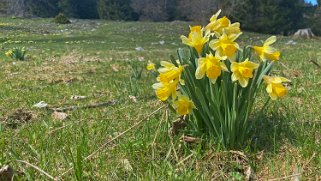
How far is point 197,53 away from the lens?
2.75 meters

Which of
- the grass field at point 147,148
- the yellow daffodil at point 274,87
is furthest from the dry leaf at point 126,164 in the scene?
the yellow daffodil at point 274,87

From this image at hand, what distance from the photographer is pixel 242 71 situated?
8.06 feet

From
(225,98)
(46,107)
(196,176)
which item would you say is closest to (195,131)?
(225,98)

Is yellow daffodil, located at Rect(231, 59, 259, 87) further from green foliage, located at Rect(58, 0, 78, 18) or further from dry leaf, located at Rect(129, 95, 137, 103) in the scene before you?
green foliage, located at Rect(58, 0, 78, 18)

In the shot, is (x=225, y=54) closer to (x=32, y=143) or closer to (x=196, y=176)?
(x=196, y=176)

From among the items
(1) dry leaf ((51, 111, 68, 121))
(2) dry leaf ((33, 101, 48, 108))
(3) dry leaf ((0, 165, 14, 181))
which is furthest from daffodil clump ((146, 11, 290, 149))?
(2) dry leaf ((33, 101, 48, 108))

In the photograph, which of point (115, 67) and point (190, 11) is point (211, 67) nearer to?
point (115, 67)

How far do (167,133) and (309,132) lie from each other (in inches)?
37.0

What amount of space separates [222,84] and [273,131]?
65 centimetres

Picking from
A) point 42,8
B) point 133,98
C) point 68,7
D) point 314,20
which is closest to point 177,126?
point 133,98

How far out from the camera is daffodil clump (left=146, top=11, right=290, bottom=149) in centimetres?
252

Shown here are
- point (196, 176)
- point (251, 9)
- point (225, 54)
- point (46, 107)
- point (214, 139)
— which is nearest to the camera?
point (196, 176)

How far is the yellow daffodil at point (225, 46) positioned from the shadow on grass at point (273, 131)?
0.53 meters

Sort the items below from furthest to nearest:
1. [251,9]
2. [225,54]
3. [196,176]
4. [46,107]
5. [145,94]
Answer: [251,9]
[145,94]
[46,107]
[225,54]
[196,176]
